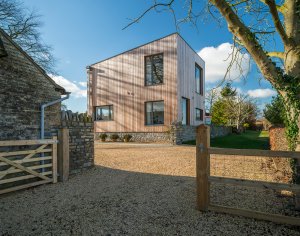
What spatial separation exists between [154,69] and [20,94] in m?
14.3

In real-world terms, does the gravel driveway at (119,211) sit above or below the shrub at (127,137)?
below

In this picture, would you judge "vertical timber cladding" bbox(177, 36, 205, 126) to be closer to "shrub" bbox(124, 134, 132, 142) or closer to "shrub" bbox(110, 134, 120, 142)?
"shrub" bbox(124, 134, 132, 142)

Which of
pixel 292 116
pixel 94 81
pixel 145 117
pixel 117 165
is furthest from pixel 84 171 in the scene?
pixel 94 81

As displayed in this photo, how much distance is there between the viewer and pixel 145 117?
65.6ft

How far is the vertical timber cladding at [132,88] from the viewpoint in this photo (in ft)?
62.2

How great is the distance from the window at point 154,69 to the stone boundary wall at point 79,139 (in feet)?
39.6

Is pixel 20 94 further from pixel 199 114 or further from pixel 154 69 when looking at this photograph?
pixel 199 114

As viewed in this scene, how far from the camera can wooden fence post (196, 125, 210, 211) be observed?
14.1 feet

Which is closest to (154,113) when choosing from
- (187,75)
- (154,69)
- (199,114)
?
(154,69)

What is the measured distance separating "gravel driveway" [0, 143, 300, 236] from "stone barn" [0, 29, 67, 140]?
84.2 inches

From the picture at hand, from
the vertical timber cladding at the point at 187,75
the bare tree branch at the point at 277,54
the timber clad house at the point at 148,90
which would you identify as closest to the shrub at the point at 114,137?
the timber clad house at the point at 148,90

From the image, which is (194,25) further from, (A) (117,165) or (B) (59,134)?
(A) (117,165)

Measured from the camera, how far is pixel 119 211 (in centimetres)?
449

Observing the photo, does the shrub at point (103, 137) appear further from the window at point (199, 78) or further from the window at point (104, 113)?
the window at point (199, 78)
